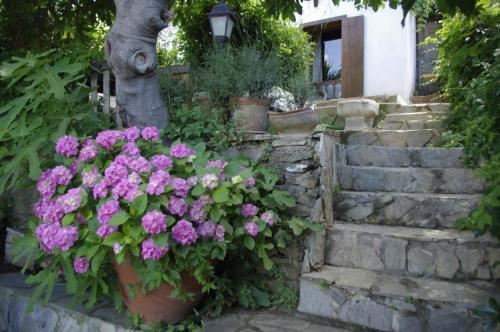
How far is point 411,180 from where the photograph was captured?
2.80m

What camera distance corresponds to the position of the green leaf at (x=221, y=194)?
69.7 inches

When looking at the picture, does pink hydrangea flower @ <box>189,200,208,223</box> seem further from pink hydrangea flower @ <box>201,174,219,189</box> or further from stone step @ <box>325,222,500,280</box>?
stone step @ <box>325,222,500,280</box>

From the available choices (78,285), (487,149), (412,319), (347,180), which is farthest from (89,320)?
(487,149)

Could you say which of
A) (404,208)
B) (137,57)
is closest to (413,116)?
(404,208)

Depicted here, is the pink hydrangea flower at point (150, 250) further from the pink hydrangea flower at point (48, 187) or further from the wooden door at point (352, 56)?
the wooden door at point (352, 56)

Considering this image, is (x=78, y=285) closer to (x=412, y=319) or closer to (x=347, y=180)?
(x=412, y=319)

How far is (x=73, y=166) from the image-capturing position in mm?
1922

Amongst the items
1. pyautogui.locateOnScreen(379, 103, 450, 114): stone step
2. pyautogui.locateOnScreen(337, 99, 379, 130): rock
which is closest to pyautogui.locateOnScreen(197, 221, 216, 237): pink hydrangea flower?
pyautogui.locateOnScreen(337, 99, 379, 130): rock

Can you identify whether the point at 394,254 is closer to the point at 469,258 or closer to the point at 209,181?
the point at 469,258

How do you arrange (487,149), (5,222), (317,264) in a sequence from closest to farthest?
(317,264) < (487,149) < (5,222)

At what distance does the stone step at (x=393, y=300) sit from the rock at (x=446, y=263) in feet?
0.24

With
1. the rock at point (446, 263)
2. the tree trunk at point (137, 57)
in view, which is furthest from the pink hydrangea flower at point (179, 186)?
the rock at point (446, 263)

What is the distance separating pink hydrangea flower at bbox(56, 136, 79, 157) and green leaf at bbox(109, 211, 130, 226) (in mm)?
502

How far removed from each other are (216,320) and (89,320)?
68 centimetres
